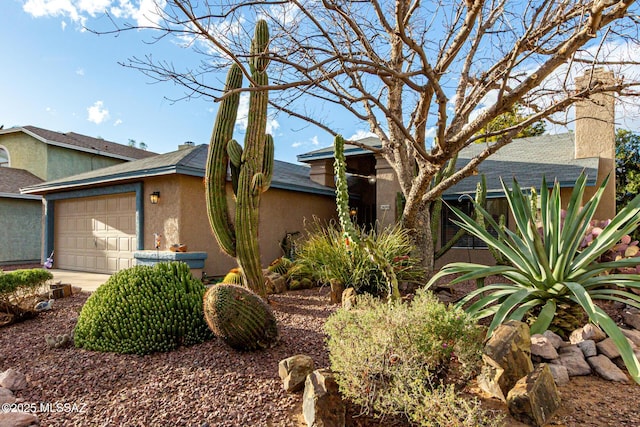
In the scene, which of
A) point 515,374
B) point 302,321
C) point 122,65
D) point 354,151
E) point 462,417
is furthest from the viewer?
point 354,151

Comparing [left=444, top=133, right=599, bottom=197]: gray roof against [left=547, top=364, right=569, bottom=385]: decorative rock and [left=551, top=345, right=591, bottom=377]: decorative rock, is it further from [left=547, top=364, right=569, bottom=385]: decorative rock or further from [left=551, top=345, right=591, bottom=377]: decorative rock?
[left=547, top=364, right=569, bottom=385]: decorative rock

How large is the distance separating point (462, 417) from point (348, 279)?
369 centimetres

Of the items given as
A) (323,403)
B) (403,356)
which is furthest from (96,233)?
(403,356)

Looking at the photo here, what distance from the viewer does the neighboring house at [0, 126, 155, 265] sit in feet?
48.3

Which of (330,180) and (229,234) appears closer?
(229,234)

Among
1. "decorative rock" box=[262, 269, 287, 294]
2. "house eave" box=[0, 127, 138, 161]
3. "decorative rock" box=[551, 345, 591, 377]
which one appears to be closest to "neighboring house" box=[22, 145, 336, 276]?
"decorative rock" box=[262, 269, 287, 294]

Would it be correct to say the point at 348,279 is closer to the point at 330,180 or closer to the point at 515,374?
the point at 515,374

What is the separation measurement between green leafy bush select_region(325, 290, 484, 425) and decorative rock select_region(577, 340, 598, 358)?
135 centimetres

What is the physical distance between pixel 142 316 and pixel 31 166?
18.6 metres

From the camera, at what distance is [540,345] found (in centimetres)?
321

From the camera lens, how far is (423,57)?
13.1 feet

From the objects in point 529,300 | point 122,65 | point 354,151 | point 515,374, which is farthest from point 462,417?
point 354,151

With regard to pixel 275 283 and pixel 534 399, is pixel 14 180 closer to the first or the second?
pixel 275 283

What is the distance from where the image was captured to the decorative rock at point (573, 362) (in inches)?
123
